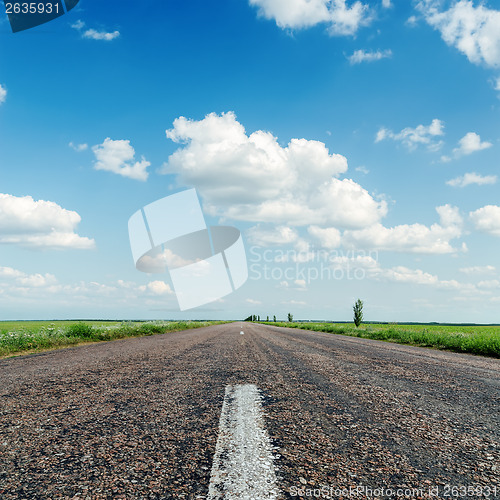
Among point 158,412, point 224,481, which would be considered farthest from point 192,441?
point 158,412

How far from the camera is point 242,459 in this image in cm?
201

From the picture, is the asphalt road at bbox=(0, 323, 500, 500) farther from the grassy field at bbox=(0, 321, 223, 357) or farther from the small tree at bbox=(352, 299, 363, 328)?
the small tree at bbox=(352, 299, 363, 328)

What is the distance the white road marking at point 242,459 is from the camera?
5.36ft

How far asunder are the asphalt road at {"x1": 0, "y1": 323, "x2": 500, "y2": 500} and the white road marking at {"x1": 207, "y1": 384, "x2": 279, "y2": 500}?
6 centimetres

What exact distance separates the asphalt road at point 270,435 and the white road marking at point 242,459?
60 millimetres

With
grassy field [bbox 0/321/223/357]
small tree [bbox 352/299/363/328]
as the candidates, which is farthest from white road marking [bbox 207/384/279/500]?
small tree [bbox 352/299/363/328]

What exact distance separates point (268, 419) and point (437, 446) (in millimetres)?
1233

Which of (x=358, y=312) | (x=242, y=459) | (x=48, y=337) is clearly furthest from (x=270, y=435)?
(x=358, y=312)

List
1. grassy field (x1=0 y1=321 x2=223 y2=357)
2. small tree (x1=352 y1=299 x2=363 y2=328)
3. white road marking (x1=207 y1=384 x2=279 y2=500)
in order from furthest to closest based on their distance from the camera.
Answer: small tree (x1=352 y1=299 x2=363 y2=328) < grassy field (x1=0 y1=321 x2=223 y2=357) < white road marking (x1=207 y1=384 x2=279 y2=500)

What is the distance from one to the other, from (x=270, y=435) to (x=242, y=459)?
46 centimetres

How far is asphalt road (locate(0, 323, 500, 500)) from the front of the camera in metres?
1.75

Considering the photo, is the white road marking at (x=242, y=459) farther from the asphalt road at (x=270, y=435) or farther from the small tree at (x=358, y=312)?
the small tree at (x=358, y=312)

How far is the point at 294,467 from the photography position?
191cm

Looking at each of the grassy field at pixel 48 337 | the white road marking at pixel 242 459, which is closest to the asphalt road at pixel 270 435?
the white road marking at pixel 242 459
